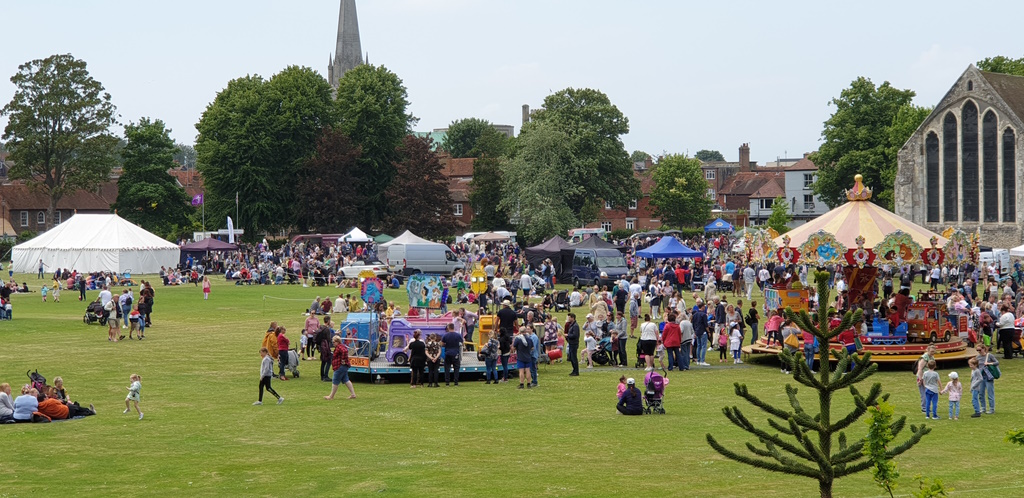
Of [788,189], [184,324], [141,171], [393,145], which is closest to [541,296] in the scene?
[184,324]

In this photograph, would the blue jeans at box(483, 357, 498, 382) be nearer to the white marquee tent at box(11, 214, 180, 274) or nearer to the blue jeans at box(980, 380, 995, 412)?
the blue jeans at box(980, 380, 995, 412)

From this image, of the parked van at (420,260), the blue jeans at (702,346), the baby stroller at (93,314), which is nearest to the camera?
the blue jeans at (702,346)

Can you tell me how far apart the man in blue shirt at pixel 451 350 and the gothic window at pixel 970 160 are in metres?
53.4

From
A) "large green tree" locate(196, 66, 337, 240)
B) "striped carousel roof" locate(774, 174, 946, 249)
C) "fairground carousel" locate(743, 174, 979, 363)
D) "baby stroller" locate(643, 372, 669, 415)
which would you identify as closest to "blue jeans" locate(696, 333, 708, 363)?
"fairground carousel" locate(743, 174, 979, 363)

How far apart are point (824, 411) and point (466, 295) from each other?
3580cm

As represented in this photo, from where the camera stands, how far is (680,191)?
327ft

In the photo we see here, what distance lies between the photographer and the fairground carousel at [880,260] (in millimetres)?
27266

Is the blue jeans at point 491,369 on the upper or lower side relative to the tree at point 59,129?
lower

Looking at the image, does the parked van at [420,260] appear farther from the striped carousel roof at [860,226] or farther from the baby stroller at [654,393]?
the baby stroller at [654,393]

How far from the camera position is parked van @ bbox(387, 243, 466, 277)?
58438mm

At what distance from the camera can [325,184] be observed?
3024 inches

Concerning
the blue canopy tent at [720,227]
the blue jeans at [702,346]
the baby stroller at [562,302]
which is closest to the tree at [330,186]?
the blue canopy tent at [720,227]

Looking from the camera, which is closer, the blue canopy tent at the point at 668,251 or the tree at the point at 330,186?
the blue canopy tent at the point at 668,251

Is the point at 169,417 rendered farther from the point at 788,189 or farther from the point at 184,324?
the point at 788,189
